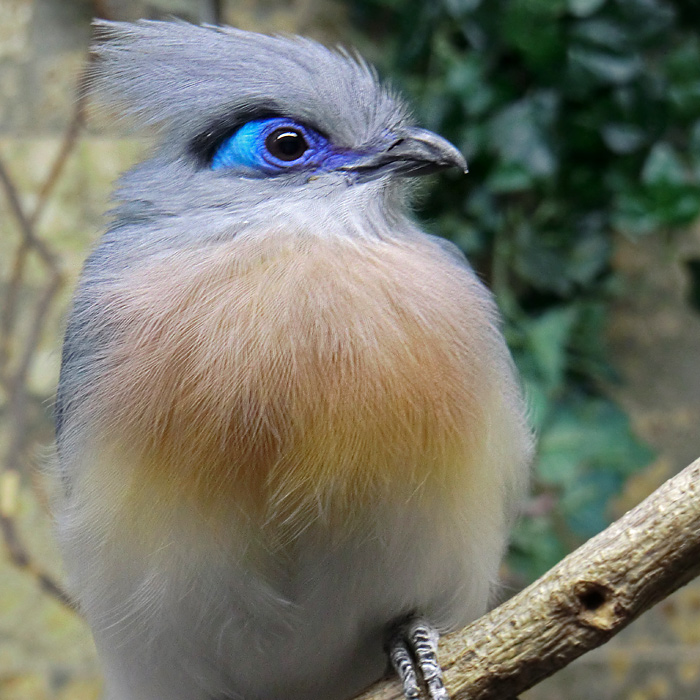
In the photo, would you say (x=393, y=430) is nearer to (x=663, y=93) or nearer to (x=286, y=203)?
(x=286, y=203)

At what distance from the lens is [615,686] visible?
2.84 metres

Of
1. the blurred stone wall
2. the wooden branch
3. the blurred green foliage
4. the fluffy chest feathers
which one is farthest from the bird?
the blurred stone wall

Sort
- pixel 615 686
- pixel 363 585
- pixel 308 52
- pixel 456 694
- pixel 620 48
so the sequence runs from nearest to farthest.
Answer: pixel 456 694
pixel 363 585
pixel 308 52
pixel 620 48
pixel 615 686

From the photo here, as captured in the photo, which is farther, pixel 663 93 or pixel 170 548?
pixel 663 93

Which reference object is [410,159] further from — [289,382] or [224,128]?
[289,382]

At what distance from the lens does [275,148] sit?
150cm

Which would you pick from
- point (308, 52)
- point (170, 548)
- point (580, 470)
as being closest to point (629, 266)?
point (580, 470)

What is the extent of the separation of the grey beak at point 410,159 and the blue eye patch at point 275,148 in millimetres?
58

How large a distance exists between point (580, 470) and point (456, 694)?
55.9 inches

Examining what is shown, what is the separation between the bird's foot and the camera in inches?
52.0

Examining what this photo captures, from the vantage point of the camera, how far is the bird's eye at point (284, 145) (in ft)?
4.93

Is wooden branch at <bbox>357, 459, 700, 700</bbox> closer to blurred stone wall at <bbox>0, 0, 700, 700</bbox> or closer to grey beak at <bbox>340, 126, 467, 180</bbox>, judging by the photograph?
grey beak at <bbox>340, 126, 467, 180</bbox>

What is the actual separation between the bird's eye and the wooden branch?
81 cm

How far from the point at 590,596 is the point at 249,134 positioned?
0.95 metres
